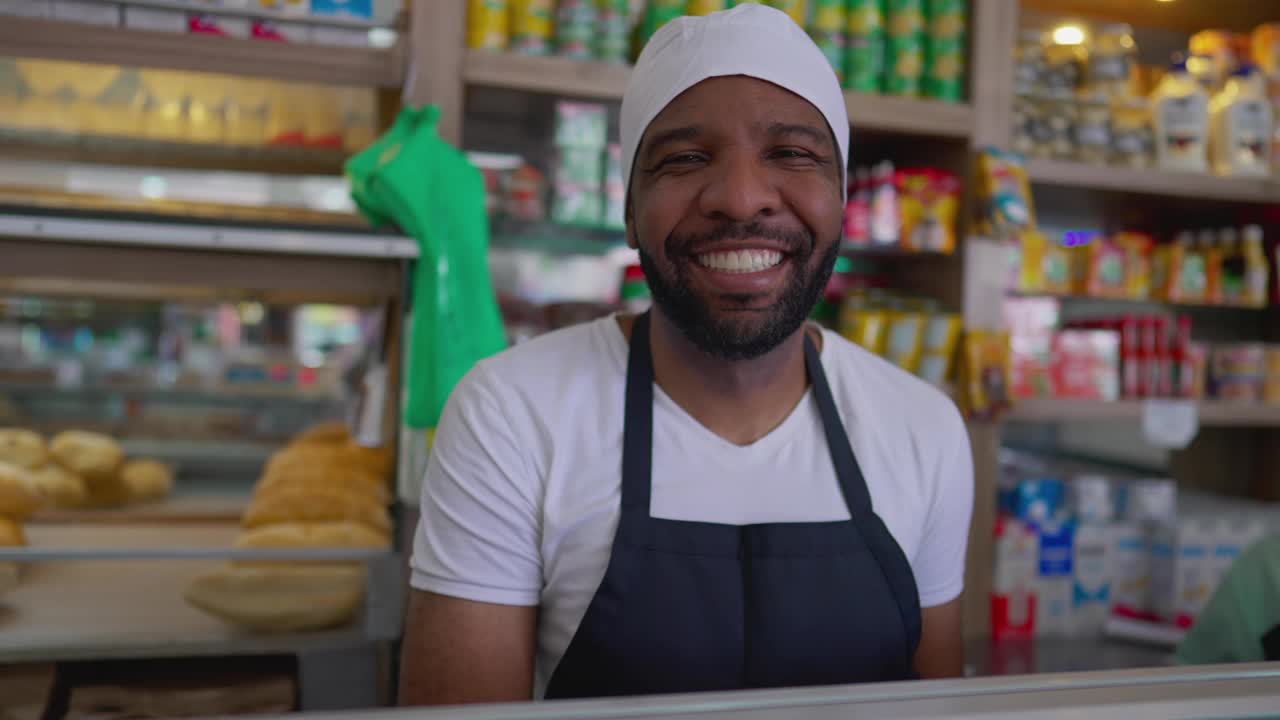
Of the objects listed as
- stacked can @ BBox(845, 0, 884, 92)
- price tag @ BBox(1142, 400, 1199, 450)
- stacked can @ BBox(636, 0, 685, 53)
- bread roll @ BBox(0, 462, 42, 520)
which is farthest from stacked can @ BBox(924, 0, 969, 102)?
bread roll @ BBox(0, 462, 42, 520)

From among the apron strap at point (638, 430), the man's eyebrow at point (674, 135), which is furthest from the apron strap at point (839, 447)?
the man's eyebrow at point (674, 135)

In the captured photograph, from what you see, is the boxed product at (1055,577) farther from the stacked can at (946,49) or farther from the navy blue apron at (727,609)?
the navy blue apron at (727,609)

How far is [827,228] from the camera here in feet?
3.91

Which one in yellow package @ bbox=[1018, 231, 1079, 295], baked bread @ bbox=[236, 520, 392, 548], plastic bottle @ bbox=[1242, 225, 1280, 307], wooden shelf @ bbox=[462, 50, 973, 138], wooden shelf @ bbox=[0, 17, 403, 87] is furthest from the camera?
plastic bottle @ bbox=[1242, 225, 1280, 307]

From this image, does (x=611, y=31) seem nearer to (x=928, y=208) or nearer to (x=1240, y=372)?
(x=928, y=208)

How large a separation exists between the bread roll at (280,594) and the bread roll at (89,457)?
771 millimetres

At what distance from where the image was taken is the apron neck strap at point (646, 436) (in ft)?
3.78

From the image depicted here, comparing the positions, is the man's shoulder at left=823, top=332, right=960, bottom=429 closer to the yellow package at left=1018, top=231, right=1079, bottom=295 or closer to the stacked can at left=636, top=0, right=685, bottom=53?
the stacked can at left=636, top=0, right=685, bottom=53

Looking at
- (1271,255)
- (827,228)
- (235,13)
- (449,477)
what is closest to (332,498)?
(449,477)

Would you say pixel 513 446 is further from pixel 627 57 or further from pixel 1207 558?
pixel 1207 558

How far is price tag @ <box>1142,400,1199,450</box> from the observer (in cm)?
269

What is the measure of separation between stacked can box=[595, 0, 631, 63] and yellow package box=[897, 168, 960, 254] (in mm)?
872

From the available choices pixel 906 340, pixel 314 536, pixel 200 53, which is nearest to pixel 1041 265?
pixel 906 340

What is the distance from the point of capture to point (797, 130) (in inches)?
46.1
